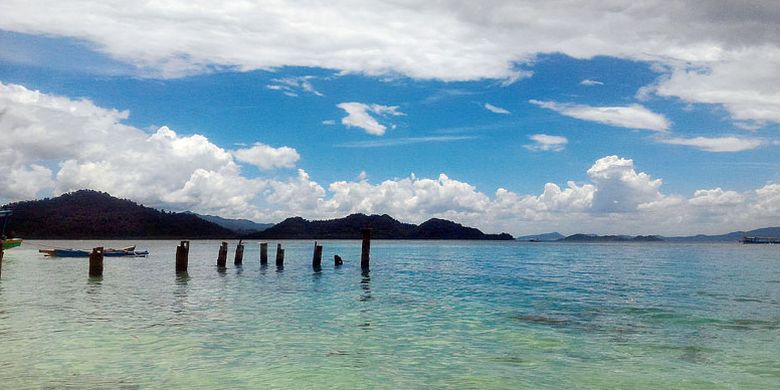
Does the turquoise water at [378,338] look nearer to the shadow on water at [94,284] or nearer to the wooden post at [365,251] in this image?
the shadow on water at [94,284]

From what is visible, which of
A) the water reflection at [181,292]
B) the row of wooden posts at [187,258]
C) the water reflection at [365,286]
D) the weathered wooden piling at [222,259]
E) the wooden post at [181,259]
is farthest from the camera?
the weathered wooden piling at [222,259]

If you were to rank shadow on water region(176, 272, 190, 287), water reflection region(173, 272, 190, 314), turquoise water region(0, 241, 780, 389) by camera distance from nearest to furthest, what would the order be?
turquoise water region(0, 241, 780, 389) < water reflection region(173, 272, 190, 314) < shadow on water region(176, 272, 190, 287)

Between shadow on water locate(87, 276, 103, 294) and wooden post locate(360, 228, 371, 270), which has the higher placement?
wooden post locate(360, 228, 371, 270)

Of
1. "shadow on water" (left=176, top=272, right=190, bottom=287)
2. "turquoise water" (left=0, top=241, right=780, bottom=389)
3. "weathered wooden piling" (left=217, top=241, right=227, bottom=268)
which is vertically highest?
"weathered wooden piling" (left=217, top=241, right=227, bottom=268)

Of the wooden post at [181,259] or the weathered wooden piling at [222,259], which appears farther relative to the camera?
the weathered wooden piling at [222,259]

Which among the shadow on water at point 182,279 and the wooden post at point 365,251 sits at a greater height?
the wooden post at point 365,251

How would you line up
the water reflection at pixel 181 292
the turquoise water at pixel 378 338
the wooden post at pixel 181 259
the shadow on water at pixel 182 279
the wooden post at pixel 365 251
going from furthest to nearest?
the wooden post at pixel 365 251 → the wooden post at pixel 181 259 → the shadow on water at pixel 182 279 → the water reflection at pixel 181 292 → the turquoise water at pixel 378 338

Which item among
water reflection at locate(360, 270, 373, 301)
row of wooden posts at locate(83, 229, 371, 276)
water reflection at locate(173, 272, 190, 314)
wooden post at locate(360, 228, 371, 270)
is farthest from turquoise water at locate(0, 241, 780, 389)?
wooden post at locate(360, 228, 371, 270)

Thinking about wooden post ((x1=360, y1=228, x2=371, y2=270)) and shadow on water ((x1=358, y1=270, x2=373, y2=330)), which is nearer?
shadow on water ((x1=358, y1=270, x2=373, y2=330))

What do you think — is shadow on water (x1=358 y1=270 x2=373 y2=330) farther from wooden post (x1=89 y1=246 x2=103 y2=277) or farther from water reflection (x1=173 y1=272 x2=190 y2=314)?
wooden post (x1=89 y1=246 x2=103 y2=277)

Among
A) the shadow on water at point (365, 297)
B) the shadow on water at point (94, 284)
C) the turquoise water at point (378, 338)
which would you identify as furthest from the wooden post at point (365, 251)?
the shadow on water at point (94, 284)

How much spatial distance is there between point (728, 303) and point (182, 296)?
26.1 m

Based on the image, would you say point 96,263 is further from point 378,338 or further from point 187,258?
point 378,338

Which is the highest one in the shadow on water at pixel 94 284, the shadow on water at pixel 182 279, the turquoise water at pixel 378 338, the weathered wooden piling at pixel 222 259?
the weathered wooden piling at pixel 222 259
